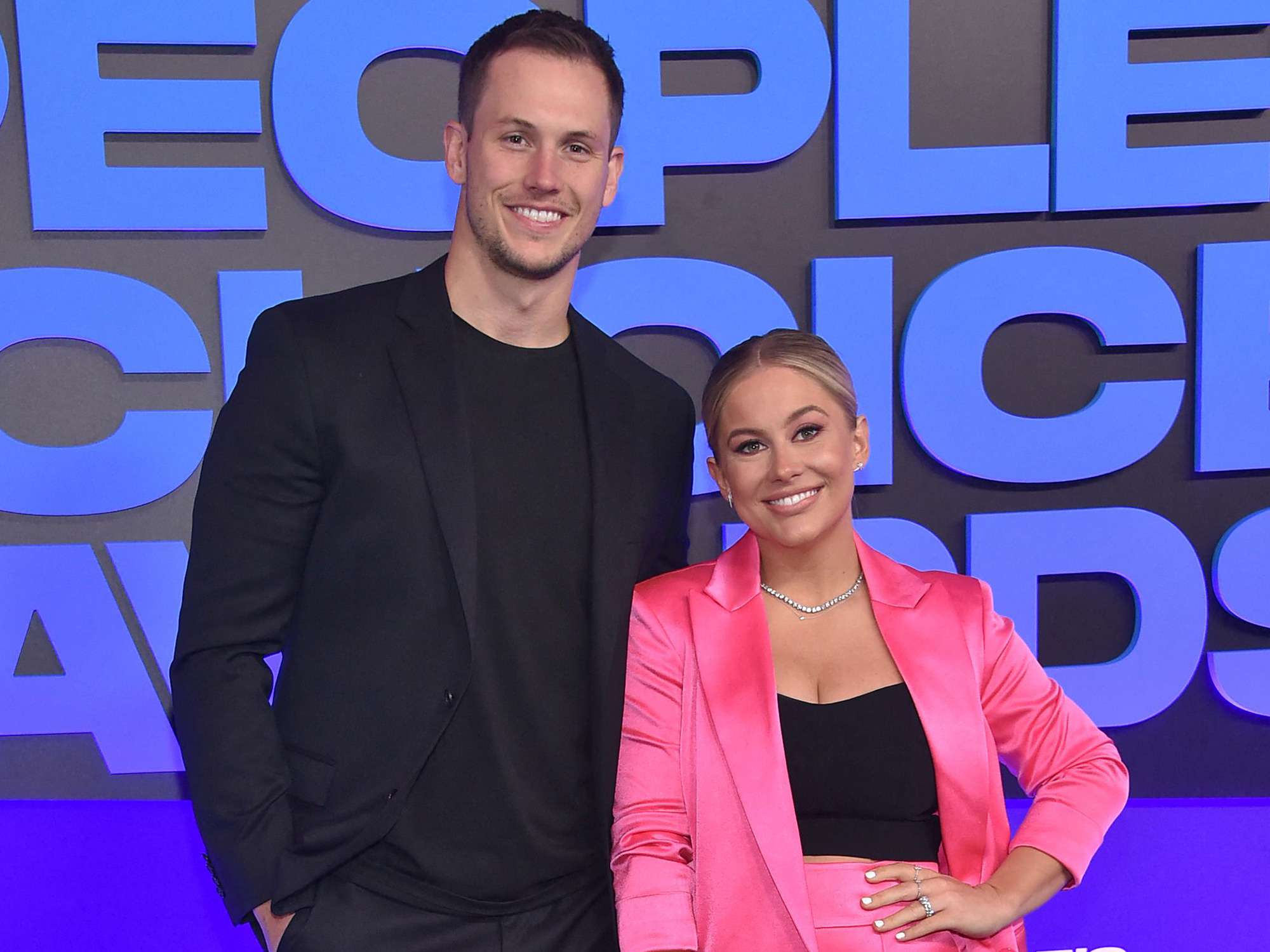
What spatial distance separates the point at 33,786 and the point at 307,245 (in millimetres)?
1692

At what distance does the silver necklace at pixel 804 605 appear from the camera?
192 cm

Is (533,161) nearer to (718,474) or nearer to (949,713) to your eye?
(718,474)

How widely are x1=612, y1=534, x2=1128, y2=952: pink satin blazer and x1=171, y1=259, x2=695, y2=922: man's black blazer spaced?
12 centimetres

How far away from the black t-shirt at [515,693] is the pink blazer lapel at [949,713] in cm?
55

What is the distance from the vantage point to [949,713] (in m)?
1.77

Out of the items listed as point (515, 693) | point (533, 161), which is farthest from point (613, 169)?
point (515, 693)

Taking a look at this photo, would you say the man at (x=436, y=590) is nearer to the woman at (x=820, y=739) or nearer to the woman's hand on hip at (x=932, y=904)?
the woman at (x=820, y=739)

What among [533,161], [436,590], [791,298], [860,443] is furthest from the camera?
[791,298]

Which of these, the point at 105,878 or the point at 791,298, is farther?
the point at 791,298

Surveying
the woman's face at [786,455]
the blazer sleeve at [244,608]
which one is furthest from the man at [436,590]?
the woman's face at [786,455]

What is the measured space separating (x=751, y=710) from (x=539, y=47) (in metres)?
1.20

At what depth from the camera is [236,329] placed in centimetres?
298

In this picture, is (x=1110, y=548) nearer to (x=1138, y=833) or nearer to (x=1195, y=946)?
(x=1138, y=833)

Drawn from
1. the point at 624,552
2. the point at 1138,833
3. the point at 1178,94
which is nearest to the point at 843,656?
the point at 624,552
